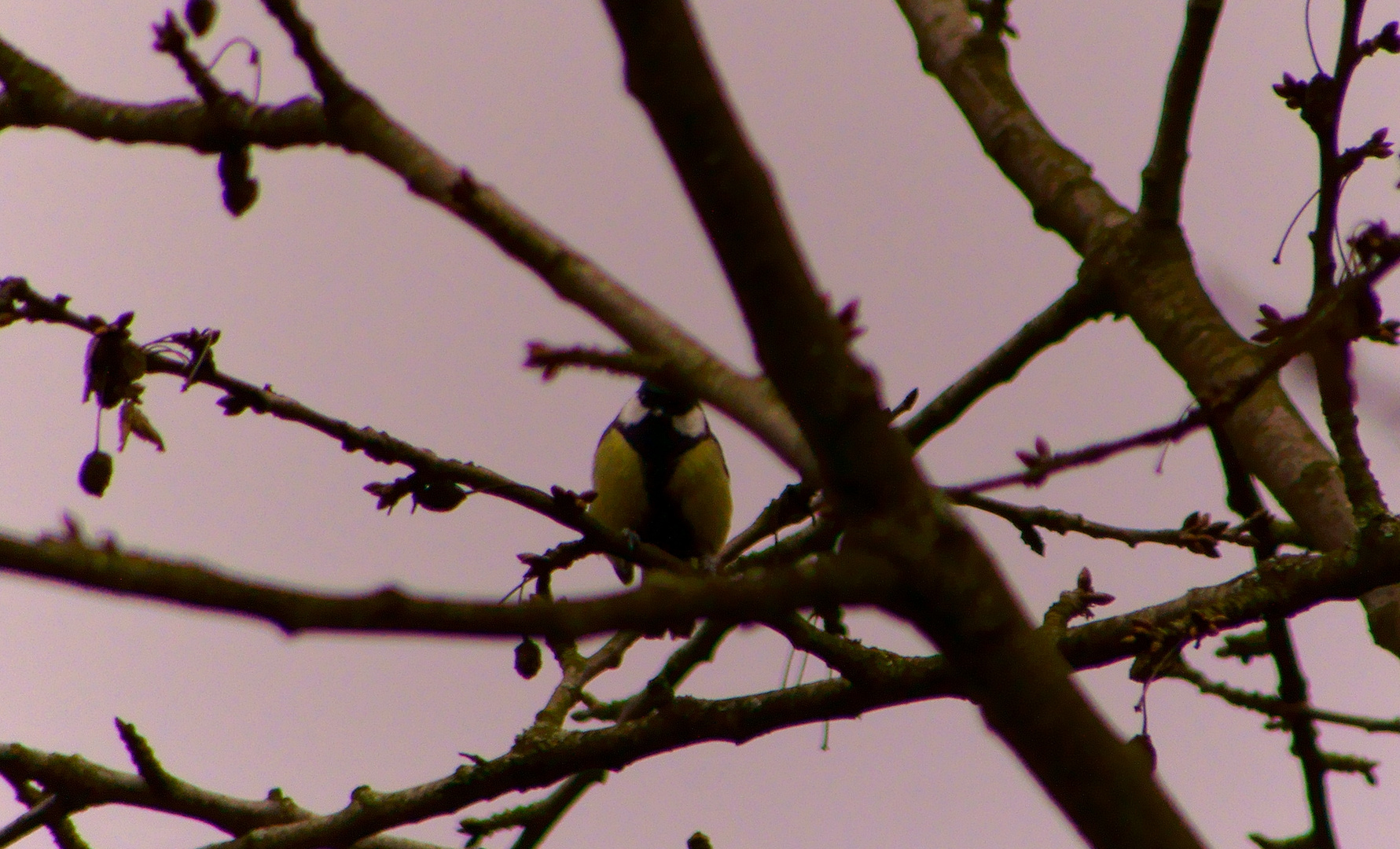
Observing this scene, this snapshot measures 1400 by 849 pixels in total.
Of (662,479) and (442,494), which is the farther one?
(662,479)

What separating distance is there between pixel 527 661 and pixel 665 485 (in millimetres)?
Answer: 2424

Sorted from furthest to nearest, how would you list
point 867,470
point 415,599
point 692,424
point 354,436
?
point 692,424 → point 354,436 → point 867,470 → point 415,599

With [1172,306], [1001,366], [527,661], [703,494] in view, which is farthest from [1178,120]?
[703,494]

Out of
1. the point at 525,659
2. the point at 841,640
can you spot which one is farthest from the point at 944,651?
the point at 525,659

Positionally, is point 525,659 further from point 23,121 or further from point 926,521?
point 926,521

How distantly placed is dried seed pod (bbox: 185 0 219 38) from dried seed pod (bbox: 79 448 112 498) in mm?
965

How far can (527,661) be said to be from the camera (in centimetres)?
268

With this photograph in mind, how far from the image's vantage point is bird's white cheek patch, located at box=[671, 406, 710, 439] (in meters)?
5.26

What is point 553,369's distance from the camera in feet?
3.57

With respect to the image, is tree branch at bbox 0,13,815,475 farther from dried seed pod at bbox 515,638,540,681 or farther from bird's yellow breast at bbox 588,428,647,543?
bird's yellow breast at bbox 588,428,647,543

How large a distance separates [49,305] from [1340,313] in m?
1.94

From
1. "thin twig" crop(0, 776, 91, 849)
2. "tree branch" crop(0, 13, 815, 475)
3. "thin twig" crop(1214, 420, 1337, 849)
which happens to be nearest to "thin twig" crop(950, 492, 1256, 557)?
"thin twig" crop(1214, 420, 1337, 849)

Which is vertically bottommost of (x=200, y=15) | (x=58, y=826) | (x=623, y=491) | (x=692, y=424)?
(x=58, y=826)

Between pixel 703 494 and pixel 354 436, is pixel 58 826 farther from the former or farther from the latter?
pixel 703 494
